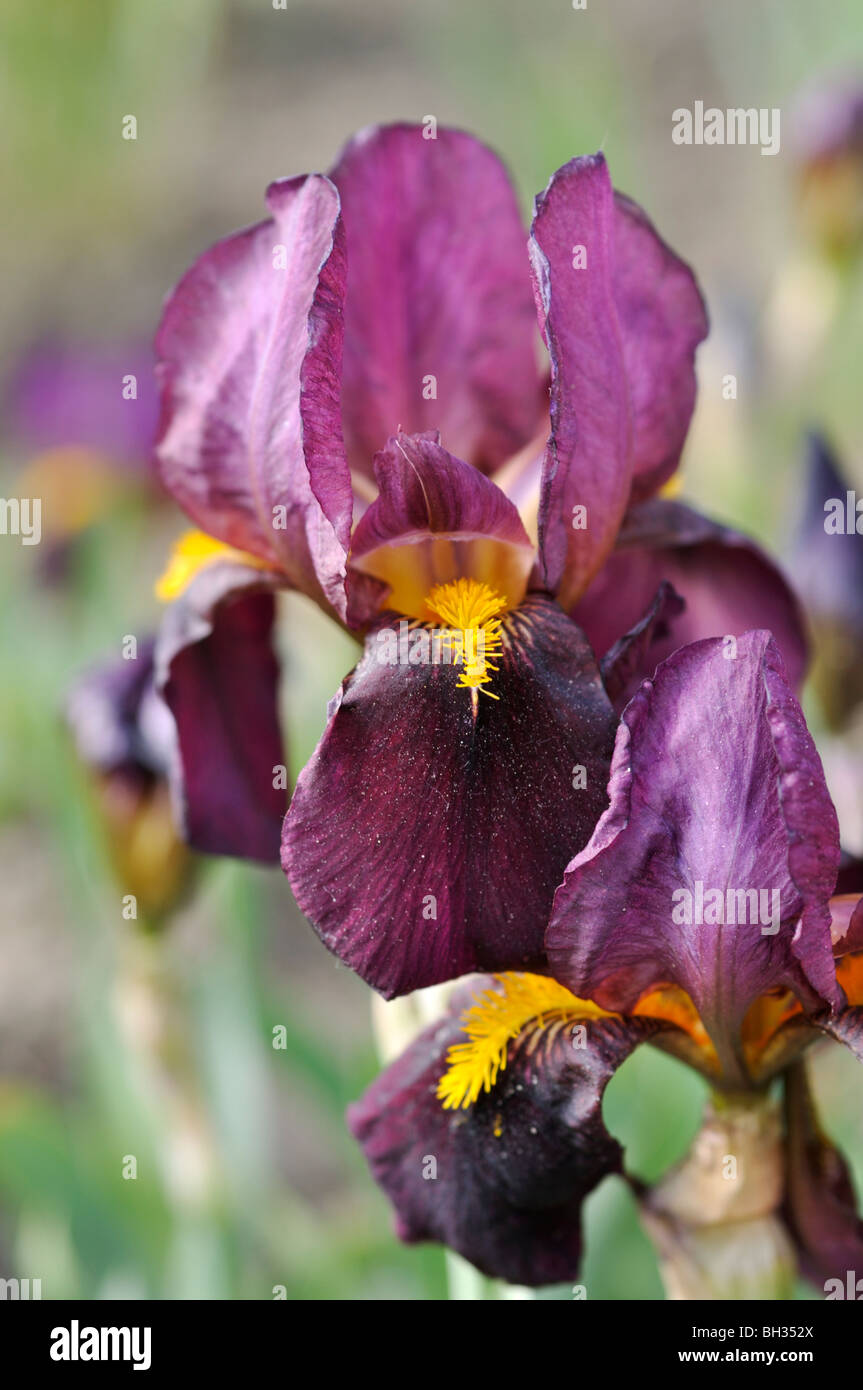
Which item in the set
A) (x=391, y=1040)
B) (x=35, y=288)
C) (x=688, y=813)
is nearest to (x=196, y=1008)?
(x=391, y=1040)

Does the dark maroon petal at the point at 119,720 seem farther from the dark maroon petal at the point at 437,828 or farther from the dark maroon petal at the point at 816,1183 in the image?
the dark maroon petal at the point at 816,1183

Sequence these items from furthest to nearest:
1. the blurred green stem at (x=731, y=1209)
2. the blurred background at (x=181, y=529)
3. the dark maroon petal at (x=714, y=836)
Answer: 1. the blurred background at (x=181, y=529)
2. the blurred green stem at (x=731, y=1209)
3. the dark maroon petal at (x=714, y=836)

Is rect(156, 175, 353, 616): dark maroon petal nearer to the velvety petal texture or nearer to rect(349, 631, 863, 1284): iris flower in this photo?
the velvety petal texture

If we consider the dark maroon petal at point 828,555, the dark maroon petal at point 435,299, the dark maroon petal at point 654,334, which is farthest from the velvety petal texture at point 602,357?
the dark maroon petal at point 828,555

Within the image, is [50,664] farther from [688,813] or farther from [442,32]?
[442,32]

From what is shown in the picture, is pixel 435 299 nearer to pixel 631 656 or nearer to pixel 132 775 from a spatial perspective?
pixel 631 656

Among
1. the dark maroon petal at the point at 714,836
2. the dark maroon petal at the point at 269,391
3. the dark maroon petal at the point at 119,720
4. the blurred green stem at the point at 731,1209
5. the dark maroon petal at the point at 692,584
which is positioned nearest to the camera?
the dark maroon petal at the point at 714,836

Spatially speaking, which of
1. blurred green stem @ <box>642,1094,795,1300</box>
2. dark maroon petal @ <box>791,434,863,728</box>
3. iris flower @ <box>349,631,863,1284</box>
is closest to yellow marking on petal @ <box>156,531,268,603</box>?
iris flower @ <box>349,631,863,1284</box>

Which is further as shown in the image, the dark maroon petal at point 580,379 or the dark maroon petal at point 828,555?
the dark maroon petal at point 828,555
